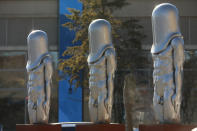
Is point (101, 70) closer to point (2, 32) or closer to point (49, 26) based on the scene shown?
point (49, 26)

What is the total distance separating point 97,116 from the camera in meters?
11.1

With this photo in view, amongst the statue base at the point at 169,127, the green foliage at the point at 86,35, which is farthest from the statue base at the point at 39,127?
the green foliage at the point at 86,35

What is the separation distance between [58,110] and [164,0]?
680 centimetres

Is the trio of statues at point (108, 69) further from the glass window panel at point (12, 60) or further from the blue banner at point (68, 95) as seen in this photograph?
the glass window panel at point (12, 60)

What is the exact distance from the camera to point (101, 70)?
36.6ft

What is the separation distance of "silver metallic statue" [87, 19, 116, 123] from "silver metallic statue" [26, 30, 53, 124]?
1.13 meters

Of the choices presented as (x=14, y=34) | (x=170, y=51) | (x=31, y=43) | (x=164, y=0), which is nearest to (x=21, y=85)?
(x=14, y=34)

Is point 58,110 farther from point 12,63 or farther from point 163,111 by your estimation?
point 163,111

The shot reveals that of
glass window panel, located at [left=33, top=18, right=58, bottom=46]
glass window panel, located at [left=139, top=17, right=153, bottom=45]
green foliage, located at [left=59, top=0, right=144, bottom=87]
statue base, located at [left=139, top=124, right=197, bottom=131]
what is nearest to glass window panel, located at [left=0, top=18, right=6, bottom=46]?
glass window panel, located at [left=33, top=18, right=58, bottom=46]

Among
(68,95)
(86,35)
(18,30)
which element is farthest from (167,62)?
(18,30)

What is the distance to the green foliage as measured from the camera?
64.6ft

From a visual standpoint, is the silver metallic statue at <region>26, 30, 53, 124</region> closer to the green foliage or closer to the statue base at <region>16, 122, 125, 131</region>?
the statue base at <region>16, 122, 125, 131</region>

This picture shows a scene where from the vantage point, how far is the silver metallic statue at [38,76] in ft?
38.2

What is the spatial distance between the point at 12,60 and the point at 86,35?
5652 millimetres
